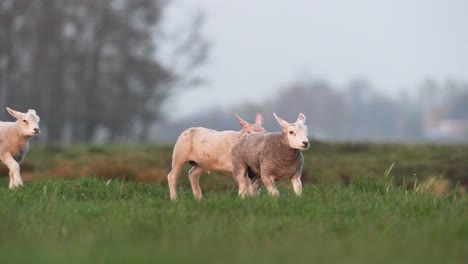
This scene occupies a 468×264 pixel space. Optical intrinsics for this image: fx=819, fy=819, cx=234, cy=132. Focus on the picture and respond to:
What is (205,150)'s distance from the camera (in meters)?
10.9

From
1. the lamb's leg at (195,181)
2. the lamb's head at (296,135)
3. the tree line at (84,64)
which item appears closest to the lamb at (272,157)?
the lamb's head at (296,135)

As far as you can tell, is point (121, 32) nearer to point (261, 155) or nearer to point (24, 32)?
point (24, 32)

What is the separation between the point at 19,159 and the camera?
11.8 m

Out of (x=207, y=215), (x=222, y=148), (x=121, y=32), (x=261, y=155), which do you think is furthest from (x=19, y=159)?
(x=121, y=32)

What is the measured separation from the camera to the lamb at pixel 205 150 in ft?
35.3

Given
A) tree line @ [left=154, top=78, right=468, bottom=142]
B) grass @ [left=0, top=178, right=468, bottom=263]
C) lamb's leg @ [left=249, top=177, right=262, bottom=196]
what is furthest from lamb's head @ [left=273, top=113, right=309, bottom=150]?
tree line @ [left=154, top=78, right=468, bottom=142]

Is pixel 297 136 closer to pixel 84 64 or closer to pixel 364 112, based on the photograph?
pixel 84 64

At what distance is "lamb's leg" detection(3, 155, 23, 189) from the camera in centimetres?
1069

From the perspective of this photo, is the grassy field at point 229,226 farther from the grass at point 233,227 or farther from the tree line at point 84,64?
the tree line at point 84,64

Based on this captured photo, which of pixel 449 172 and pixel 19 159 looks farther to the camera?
pixel 449 172

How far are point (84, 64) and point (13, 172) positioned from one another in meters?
44.8

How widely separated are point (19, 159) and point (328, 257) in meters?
7.29

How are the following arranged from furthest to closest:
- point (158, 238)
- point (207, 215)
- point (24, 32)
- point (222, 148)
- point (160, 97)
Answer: point (160, 97)
point (24, 32)
point (222, 148)
point (207, 215)
point (158, 238)

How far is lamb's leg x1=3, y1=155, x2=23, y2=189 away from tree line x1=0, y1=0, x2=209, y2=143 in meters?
41.2
